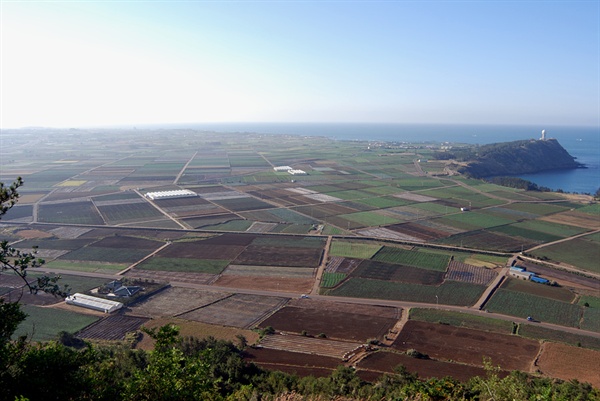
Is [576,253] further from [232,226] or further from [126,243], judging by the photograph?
[126,243]

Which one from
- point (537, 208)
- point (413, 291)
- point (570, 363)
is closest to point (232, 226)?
point (413, 291)

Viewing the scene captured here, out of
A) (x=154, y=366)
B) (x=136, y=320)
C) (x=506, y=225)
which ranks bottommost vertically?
(x=136, y=320)

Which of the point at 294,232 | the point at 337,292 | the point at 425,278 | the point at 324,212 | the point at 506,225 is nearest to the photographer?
the point at 337,292

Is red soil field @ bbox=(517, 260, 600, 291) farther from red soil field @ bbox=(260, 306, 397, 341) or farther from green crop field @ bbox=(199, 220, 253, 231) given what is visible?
green crop field @ bbox=(199, 220, 253, 231)

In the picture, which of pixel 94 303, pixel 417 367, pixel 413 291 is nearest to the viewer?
pixel 417 367

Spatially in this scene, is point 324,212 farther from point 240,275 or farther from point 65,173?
point 65,173

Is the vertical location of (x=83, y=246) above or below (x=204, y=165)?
below

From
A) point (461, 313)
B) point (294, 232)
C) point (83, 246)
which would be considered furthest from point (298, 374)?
point (83, 246)
